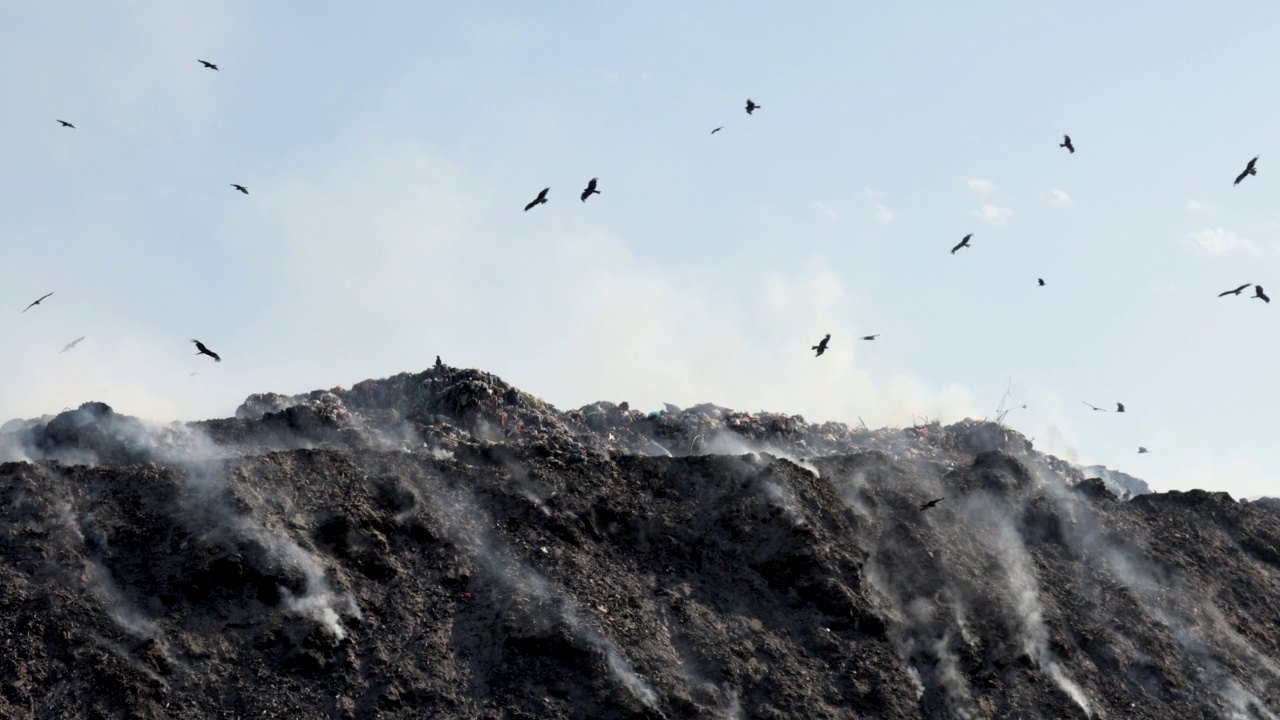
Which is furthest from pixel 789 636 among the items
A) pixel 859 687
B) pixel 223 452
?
pixel 223 452

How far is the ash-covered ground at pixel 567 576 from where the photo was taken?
Result: 17.8 m

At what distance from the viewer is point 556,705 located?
58.9 ft

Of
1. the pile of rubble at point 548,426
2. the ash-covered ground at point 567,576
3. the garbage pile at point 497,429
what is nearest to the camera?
the ash-covered ground at point 567,576

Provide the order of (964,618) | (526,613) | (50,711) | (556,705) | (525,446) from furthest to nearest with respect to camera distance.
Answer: (525,446), (964,618), (526,613), (556,705), (50,711)

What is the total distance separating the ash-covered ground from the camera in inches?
701

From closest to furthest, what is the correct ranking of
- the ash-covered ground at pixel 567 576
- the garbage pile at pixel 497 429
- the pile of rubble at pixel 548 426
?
the ash-covered ground at pixel 567 576
the garbage pile at pixel 497 429
the pile of rubble at pixel 548 426

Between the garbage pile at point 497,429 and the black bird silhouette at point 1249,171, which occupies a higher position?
the black bird silhouette at point 1249,171

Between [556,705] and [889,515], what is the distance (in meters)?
7.24

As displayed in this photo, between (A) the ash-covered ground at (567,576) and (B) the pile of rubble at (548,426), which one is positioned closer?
(A) the ash-covered ground at (567,576)

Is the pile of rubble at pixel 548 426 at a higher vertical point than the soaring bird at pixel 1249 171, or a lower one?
lower

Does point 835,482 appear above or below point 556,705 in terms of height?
above

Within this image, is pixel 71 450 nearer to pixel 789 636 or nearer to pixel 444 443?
pixel 444 443

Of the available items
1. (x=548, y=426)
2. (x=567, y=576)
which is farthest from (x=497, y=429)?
(x=567, y=576)

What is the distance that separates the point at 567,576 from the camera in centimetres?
2016
